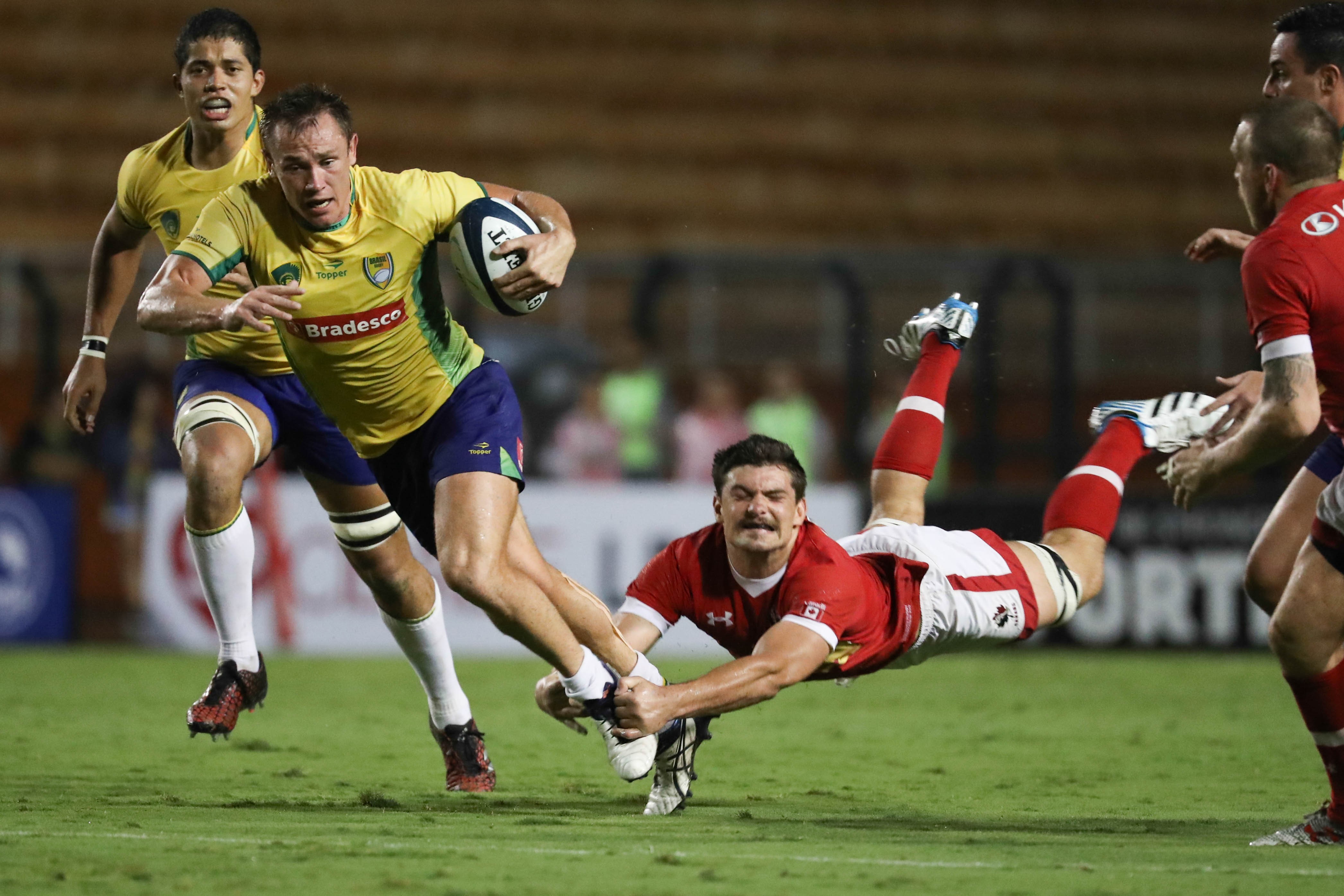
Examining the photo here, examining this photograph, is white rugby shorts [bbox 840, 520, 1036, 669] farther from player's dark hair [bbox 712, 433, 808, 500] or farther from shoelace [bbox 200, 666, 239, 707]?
shoelace [bbox 200, 666, 239, 707]

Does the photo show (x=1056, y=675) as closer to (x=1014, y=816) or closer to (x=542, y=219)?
(x=1014, y=816)

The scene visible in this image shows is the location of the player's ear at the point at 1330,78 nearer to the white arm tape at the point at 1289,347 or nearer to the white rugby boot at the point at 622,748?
the white arm tape at the point at 1289,347

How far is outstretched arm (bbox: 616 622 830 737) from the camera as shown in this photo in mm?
5207

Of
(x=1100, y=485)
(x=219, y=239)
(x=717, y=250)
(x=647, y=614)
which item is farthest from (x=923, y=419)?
(x=717, y=250)

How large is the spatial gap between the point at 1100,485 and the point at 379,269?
313cm

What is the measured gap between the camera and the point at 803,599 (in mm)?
5543

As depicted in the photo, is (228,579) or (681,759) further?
(228,579)

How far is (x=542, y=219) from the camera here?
19.5 ft

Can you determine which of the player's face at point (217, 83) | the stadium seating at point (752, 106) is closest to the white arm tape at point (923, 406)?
the player's face at point (217, 83)

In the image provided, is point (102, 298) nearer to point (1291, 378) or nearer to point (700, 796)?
point (700, 796)

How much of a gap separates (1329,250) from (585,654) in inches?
106

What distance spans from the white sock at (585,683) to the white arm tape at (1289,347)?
2.38m

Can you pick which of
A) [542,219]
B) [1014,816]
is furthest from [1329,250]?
[542,219]

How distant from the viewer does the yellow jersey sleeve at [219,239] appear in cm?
573
